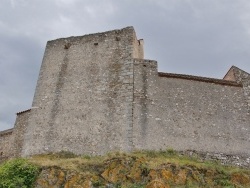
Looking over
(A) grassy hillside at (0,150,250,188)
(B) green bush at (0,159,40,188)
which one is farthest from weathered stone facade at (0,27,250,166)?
(B) green bush at (0,159,40,188)

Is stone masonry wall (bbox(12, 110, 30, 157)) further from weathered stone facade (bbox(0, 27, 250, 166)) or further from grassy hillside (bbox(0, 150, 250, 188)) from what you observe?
grassy hillside (bbox(0, 150, 250, 188))

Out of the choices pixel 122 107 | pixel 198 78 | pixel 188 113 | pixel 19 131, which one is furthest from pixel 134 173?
pixel 19 131

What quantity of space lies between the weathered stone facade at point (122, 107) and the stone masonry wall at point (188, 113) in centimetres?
5

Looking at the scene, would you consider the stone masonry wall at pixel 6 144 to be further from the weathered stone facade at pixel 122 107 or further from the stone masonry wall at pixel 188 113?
the stone masonry wall at pixel 188 113

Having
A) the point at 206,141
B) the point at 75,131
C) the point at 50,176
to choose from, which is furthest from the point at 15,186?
the point at 206,141

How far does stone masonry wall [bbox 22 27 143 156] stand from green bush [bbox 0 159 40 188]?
2.87 meters

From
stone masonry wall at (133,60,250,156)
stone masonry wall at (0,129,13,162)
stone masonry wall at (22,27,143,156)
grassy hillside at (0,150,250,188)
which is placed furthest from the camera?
stone masonry wall at (0,129,13,162)

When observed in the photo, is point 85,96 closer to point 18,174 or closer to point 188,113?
point 188,113

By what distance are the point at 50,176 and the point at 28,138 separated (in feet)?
16.0

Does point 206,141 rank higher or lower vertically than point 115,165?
higher

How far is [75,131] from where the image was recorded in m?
20.1

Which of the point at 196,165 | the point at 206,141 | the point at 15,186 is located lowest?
the point at 15,186

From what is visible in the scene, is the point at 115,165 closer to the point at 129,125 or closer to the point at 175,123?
the point at 129,125

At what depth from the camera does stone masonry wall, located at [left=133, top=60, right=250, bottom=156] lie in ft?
63.8
